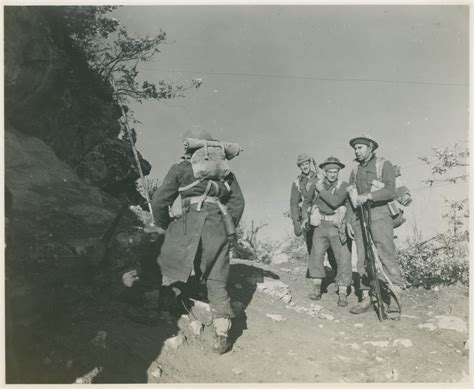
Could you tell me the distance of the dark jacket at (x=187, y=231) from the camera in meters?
4.11

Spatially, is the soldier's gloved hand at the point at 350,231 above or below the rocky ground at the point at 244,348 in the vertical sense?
above

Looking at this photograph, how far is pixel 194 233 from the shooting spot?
411 cm

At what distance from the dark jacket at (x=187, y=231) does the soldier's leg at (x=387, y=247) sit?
88.7 inches

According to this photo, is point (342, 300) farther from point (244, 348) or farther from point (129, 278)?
point (129, 278)

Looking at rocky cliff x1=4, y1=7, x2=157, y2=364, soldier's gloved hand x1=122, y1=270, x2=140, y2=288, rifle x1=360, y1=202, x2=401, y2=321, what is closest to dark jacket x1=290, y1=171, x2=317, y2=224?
rifle x1=360, y1=202, x2=401, y2=321

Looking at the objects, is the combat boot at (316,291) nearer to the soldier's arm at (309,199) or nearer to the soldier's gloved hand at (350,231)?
the soldier's gloved hand at (350,231)

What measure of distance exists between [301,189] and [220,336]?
3.49 meters

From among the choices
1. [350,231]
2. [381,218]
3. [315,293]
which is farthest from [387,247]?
[315,293]

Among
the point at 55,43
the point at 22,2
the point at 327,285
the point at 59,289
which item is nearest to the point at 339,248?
the point at 327,285

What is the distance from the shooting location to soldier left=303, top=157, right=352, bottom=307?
19.8 ft

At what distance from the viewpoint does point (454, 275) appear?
6.70 metres

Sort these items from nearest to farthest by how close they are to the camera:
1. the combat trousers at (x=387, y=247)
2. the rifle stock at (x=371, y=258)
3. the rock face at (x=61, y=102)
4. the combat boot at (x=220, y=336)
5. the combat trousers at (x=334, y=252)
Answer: the combat boot at (x=220, y=336), the rifle stock at (x=371, y=258), the combat trousers at (x=387, y=247), the combat trousers at (x=334, y=252), the rock face at (x=61, y=102)

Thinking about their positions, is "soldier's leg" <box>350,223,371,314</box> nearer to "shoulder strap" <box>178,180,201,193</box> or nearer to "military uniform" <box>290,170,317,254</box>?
"military uniform" <box>290,170,317,254</box>

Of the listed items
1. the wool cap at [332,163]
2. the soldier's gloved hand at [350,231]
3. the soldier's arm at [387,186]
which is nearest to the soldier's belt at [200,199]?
the soldier's arm at [387,186]
